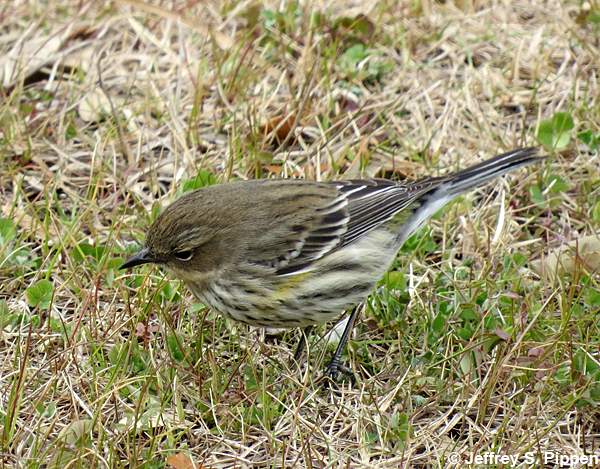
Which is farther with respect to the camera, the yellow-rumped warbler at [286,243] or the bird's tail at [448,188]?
the bird's tail at [448,188]

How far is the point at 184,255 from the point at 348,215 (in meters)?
0.85

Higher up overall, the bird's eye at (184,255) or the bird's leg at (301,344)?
the bird's eye at (184,255)

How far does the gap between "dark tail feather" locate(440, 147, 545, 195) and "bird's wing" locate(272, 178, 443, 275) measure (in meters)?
0.08

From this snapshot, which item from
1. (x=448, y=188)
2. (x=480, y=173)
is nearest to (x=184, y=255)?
(x=448, y=188)

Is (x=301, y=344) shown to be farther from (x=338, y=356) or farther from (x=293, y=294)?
(x=293, y=294)

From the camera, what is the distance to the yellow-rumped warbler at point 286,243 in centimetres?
460

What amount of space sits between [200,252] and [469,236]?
1548 millimetres

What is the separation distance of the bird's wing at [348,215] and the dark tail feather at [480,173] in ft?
0.25

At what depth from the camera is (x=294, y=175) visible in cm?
590

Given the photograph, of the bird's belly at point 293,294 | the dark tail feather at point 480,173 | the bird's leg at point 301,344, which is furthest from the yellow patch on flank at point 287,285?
the dark tail feather at point 480,173

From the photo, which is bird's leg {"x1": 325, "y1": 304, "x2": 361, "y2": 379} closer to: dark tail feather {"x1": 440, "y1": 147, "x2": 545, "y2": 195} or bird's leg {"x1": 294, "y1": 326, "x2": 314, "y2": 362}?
bird's leg {"x1": 294, "y1": 326, "x2": 314, "y2": 362}

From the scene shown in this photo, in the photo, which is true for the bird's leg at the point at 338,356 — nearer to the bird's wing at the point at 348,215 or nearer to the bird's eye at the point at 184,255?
the bird's wing at the point at 348,215

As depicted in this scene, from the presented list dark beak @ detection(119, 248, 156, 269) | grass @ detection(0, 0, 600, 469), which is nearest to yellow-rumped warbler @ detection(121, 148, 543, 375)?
dark beak @ detection(119, 248, 156, 269)

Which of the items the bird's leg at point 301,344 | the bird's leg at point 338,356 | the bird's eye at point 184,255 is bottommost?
the bird's leg at point 301,344
